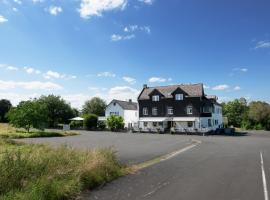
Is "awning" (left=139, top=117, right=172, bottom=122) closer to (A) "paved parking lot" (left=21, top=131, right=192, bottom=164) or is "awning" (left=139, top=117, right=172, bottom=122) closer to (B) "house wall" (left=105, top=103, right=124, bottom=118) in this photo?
(B) "house wall" (left=105, top=103, right=124, bottom=118)

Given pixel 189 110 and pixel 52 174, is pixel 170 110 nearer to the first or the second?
pixel 189 110

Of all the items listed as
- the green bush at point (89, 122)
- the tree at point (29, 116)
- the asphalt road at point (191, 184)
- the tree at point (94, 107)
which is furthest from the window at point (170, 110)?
the tree at point (94, 107)

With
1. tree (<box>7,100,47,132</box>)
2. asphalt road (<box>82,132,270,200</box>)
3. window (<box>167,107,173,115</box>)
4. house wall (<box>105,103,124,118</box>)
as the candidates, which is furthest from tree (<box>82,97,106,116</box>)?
asphalt road (<box>82,132,270,200</box>)

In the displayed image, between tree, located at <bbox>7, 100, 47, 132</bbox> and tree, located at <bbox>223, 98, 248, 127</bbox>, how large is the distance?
57.1m

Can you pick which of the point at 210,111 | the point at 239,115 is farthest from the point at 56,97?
the point at 239,115

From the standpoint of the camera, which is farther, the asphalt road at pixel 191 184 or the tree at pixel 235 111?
the tree at pixel 235 111

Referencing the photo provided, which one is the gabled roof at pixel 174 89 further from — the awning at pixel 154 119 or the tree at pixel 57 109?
the tree at pixel 57 109

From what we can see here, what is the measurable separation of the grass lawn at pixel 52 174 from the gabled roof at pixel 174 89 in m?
49.3

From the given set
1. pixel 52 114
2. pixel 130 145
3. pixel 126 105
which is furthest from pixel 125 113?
pixel 130 145

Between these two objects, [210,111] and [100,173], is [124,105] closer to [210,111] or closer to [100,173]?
[210,111]

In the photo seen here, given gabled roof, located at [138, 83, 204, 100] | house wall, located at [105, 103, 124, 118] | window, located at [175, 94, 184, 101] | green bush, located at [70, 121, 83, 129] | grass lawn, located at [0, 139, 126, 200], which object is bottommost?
grass lawn, located at [0, 139, 126, 200]

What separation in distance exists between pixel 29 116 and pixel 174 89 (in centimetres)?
3059

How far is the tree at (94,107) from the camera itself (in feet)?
357

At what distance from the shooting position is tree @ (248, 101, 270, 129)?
72.9 m
